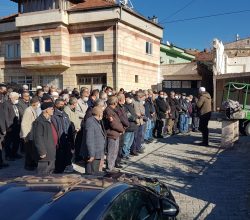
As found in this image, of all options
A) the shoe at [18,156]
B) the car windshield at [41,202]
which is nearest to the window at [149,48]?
the shoe at [18,156]

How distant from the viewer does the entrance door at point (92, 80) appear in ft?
98.0

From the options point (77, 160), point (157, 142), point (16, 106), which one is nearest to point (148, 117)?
point (157, 142)

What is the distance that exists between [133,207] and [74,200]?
0.63 m

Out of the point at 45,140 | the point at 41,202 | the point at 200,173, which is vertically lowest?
the point at 200,173

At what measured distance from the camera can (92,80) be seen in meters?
30.3

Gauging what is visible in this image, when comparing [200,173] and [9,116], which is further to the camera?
[9,116]

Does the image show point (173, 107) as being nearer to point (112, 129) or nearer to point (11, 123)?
point (112, 129)

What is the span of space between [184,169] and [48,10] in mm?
23740

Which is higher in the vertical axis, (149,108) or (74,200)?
(149,108)

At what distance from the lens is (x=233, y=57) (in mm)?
32219

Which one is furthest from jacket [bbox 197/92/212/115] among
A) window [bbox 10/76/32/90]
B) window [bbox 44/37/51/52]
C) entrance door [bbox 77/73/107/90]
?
window [bbox 10/76/32/90]

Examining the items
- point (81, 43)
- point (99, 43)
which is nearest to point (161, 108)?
point (99, 43)

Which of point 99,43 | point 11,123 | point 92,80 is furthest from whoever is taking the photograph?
point 92,80

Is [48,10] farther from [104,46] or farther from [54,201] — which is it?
[54,201]
